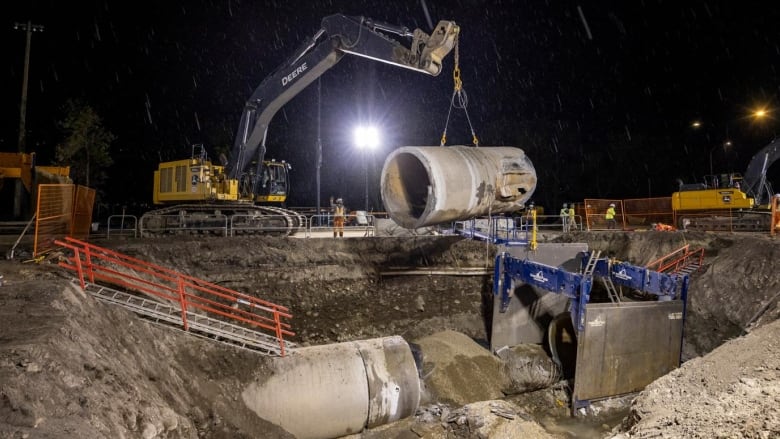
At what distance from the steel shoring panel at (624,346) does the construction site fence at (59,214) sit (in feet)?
34.3

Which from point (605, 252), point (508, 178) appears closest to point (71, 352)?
point (508, 178)

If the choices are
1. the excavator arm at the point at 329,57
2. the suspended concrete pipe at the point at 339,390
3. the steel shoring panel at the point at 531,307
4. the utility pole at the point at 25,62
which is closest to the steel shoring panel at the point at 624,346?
the steel shoring panel at the point at 531,307

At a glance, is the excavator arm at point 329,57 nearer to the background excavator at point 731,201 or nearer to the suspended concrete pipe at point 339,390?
the suspended concrete pipe at point 339,390

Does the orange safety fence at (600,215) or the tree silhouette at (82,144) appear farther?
the tree silhouette at (82,144)

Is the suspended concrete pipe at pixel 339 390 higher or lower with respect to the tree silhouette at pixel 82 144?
lower

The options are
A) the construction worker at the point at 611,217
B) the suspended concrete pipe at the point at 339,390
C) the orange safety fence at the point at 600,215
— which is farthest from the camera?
the orange safety fence at the point at 600,215

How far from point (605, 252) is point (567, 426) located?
8250 mm

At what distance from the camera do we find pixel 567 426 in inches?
350

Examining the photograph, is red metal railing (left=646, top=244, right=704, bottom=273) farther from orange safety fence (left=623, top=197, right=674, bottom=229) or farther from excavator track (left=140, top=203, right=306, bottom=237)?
excavator track (left=140, top=203, right=306, bottom=237)

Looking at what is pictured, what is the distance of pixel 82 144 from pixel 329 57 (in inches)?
743

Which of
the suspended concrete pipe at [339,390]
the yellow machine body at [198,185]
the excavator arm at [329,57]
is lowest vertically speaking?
the suspended concrete pipe at [339,390]

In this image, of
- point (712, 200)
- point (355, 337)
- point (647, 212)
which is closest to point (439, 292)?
point (355, 337)

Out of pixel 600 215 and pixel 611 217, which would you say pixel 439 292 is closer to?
pixel 611 217

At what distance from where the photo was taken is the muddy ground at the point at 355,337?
3701 mm
